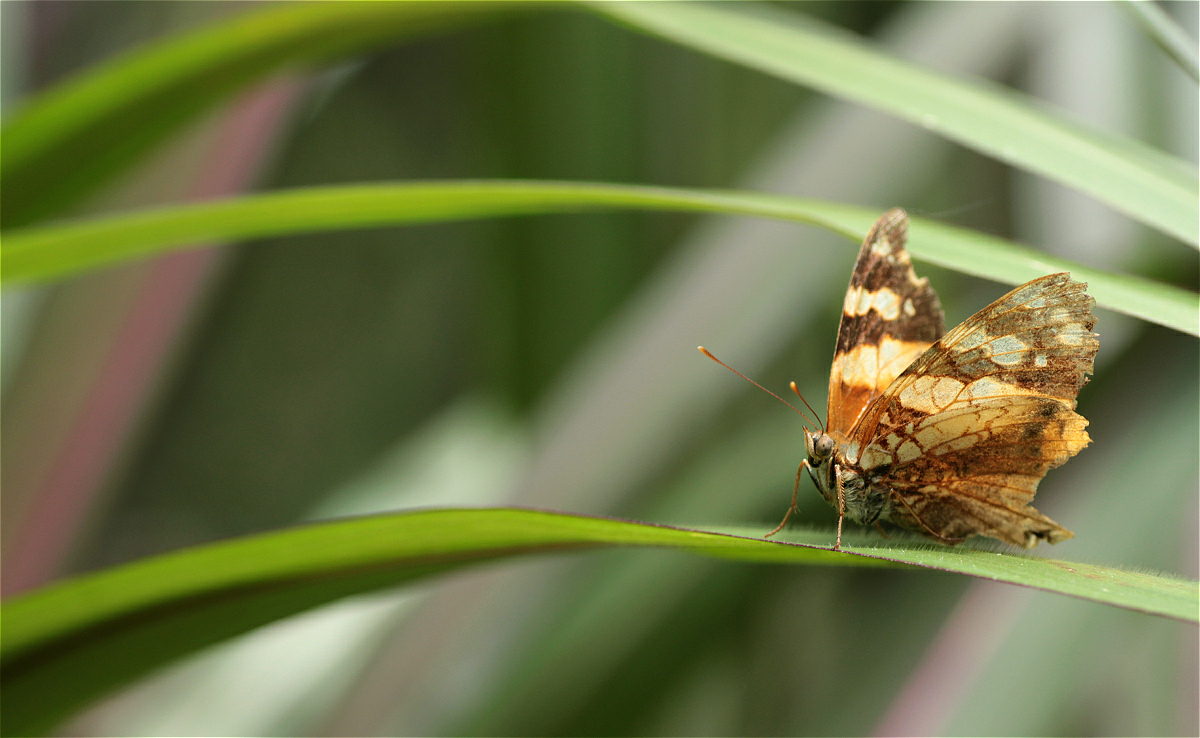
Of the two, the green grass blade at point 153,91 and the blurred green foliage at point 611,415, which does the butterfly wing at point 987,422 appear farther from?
the green grass blade at point 153,91

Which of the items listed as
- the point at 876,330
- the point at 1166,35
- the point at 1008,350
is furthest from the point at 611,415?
the point at 1166,35

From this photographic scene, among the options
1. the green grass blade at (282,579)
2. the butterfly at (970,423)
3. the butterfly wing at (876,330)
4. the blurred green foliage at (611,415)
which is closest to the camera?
the green grass blade at (282,579)

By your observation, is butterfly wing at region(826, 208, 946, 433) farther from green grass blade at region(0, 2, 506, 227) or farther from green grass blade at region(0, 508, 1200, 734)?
green grass blade at region(0, 2, 506, 227)

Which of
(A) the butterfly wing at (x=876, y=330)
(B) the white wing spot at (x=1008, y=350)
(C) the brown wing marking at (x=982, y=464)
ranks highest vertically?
(A) the butterfly wing at (x=876, y=330)

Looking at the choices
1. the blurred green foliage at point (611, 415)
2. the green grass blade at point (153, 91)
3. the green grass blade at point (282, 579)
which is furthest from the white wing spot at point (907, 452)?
the green grass blade at point (153, 91)

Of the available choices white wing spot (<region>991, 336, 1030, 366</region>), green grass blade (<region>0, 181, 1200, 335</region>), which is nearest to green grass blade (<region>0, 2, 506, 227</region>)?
green grass blade (<region>0, 181, 1200, 335</region>)

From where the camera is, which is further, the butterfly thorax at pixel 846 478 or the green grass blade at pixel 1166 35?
the butterfly thorax at pixel 846 478

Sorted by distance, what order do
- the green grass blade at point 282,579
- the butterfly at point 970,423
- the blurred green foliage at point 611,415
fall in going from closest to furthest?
the green grass blade at point 282,579 < the butterfly at point 970,423 < the blurred green foliage at point 611,415

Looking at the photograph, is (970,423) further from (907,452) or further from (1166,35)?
(1166,35)

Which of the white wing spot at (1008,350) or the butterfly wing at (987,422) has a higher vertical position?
the white wing spot at (1008,350)

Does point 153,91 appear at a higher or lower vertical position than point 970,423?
higher
